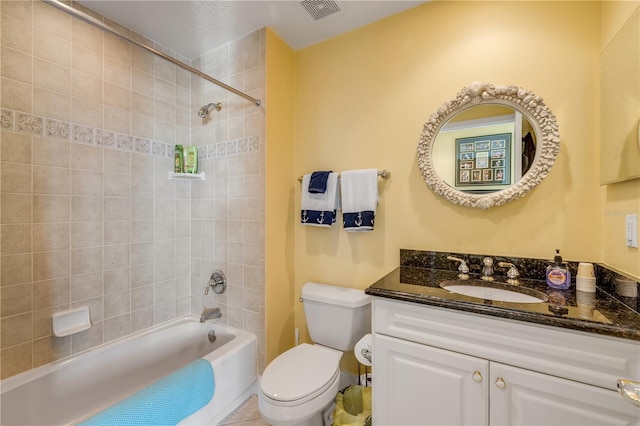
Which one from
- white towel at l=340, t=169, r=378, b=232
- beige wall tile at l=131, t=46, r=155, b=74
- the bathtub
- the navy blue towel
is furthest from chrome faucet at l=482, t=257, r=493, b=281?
beige wall tile at l=131, t=46, r=155, b=74

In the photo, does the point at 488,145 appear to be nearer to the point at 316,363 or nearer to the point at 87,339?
the point at 316,363

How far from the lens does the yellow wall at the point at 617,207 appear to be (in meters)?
0.96

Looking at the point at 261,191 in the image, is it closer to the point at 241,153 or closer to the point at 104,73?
the point at 241,153

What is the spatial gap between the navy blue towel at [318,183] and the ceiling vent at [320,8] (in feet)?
3.19

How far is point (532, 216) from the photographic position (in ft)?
4.21

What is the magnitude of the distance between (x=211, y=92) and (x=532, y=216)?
223cm

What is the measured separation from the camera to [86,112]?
155 centimetres

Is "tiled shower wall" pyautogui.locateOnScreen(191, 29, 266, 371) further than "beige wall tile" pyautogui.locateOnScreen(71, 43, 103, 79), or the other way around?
"tiled shower wall" pyautogui.locateOnScreen(191, 29, 266, 371)

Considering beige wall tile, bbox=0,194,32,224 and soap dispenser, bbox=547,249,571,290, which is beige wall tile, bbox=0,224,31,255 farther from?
soap dispenser, bbox=547,249,571,290

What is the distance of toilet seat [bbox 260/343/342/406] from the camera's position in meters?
1.16

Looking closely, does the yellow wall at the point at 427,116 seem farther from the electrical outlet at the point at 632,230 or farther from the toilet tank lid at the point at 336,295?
the toilet tank lid at the point at 336,295

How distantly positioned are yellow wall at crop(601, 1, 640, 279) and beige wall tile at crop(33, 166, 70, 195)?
2663 millimetres

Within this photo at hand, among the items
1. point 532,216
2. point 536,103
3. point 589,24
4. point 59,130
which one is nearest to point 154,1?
point 59,130

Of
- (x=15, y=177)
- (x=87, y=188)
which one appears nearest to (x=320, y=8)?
(x=87, y=188)
